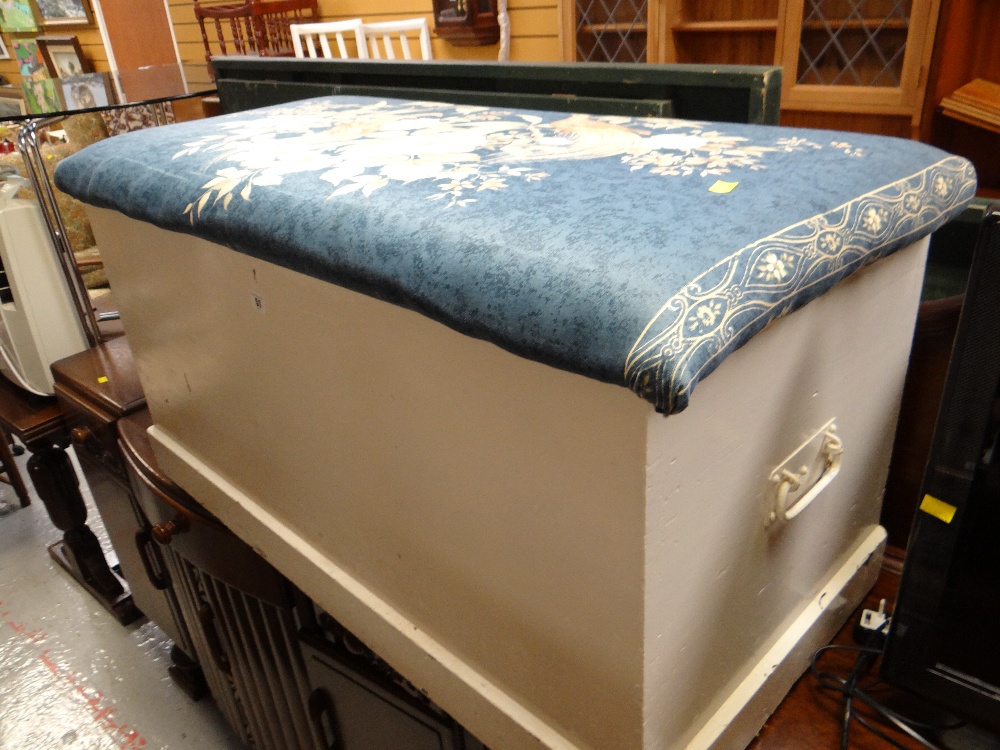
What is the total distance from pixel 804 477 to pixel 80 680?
1689 mm

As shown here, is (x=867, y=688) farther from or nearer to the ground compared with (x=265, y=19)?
nearer to the ground

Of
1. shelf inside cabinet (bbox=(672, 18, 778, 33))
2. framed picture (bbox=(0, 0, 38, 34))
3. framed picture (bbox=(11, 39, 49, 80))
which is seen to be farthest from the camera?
framed picture (bbox=(11, 39, 49, 80))

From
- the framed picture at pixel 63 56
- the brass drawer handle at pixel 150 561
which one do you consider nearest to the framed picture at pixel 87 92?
the brass drawer handle at pixel 150 561

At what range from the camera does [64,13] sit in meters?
4.79

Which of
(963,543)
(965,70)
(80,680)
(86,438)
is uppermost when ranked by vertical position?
A: (965,70)

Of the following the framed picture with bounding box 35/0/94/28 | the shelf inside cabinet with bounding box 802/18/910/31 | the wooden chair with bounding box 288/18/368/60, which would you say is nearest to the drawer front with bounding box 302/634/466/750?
the shelf inside cabinet with bounding box 802/18/910/31

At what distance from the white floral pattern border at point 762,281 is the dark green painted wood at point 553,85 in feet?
0.74

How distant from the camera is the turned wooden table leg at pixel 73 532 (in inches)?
62.9

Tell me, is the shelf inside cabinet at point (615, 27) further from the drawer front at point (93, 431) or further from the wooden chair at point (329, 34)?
the drawer front at point (93, 431)

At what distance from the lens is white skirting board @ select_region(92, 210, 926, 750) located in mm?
423

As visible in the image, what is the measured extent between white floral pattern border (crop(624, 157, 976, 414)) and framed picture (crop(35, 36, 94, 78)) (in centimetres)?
555

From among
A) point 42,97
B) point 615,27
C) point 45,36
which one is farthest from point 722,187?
point 45,36

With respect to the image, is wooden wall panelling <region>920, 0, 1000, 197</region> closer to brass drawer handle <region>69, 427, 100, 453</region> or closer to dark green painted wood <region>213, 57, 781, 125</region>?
dark green painted wood <region>213, 57, 781, 125</region>

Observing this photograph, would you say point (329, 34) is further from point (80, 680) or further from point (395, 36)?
point (80, 680)
